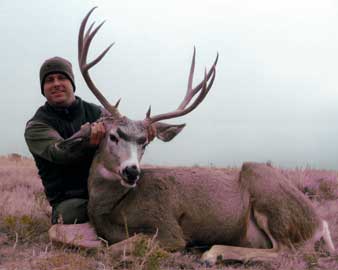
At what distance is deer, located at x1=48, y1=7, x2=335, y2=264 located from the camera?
4.59 metres

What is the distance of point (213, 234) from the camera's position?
4777 millimetres

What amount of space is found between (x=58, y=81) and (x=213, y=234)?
2414mm

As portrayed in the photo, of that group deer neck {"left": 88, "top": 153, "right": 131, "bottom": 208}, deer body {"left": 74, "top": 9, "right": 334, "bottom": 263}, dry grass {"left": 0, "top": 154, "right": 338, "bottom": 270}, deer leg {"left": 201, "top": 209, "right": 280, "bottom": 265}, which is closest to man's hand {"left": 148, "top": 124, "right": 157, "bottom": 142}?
deer body {"left": 74, "top": 9, "right": 334, "bottom": 263}

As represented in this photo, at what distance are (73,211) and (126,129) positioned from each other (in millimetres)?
1226

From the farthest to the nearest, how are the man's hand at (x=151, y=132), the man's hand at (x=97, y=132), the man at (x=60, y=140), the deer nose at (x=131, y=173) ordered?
the man at (x=60, y=140) < the man's hand at (x=151, y=132) < the man's hand at (x=97, y=132) < the deer nose at (x=131, y=173)

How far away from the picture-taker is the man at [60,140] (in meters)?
5.17

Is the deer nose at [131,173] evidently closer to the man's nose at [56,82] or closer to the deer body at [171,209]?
the deer body at [171,209]

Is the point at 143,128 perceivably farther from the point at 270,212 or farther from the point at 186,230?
the point at 270,212

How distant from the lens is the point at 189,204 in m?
4.75

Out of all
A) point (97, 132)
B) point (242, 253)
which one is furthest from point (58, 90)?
point (242, 253)

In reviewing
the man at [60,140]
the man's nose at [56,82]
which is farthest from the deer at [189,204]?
the man's nose at [56,82]

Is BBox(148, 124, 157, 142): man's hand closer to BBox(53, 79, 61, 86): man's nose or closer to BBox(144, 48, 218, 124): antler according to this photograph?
BBox(144, 48, 218, 124): antler

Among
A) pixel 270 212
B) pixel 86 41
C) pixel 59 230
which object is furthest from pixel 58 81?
pixel 270 212

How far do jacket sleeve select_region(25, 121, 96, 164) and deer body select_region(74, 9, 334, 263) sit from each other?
0.19m
